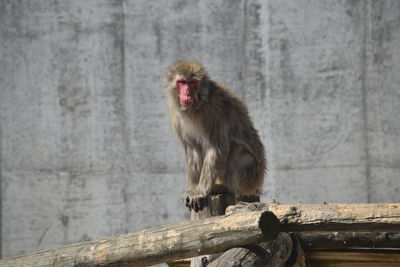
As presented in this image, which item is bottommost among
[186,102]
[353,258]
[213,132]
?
[353,258]

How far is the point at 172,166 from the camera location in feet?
27.9

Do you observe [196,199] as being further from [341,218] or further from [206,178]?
[341,218]

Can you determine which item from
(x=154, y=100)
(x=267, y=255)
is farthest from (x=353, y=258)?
(x=154, y=100)

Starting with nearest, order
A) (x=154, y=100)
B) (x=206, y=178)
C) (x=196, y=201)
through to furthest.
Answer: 1. (x=196, y=201)
2. (x=206, y=178)
3. (x=154, y=100)

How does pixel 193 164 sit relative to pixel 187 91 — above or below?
below

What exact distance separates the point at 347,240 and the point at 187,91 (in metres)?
1.93

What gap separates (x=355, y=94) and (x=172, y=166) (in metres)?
2.29

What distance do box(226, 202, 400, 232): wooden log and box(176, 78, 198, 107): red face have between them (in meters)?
2.05

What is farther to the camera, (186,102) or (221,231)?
(186,102)

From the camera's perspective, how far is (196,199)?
5012 mm

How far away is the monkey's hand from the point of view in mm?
4965

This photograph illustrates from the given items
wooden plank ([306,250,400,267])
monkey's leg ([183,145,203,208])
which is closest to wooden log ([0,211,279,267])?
wooden plank ([306,250,400,267])

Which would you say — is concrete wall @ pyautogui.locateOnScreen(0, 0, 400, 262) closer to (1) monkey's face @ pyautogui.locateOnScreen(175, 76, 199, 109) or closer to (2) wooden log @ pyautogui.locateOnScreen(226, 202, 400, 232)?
(1) monkey's face @ pyautogui.locateOnScreen(175, 76, 199, 109)

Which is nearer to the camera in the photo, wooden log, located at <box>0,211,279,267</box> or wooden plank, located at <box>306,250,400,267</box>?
wooden log, located at <box>0,211,279,267</box>
